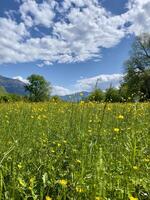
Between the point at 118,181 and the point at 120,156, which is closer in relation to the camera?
the point at 118,181

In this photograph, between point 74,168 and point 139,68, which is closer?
point 74,168

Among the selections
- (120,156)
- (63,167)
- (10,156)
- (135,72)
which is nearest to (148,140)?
(120,156)

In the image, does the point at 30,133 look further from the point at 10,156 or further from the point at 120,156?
the point at 120,156

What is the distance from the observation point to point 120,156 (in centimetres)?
379

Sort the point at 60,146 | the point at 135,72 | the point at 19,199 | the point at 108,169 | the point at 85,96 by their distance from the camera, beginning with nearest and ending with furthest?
the point at 19,199 → the point at 108,169 → the point at 60,146 → the point at 85,96 → the point at 135,72

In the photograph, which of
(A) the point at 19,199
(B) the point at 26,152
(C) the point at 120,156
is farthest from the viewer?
(B) the point at 26,152

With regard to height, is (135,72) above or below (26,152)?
above

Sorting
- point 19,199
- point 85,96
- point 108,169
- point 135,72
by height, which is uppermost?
point 135,72

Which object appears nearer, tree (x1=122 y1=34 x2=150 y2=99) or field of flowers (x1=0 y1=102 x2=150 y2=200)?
field of flowers (x1=0 y1=102 x2=150 y2=200)

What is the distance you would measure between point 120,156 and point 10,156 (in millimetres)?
1138

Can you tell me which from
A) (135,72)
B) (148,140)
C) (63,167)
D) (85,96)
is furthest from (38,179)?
(135,72)

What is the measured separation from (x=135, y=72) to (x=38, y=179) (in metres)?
58.8

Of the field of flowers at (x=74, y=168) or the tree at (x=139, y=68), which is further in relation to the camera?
the tree at (x=139, y=68)

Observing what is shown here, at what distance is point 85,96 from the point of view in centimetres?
541
